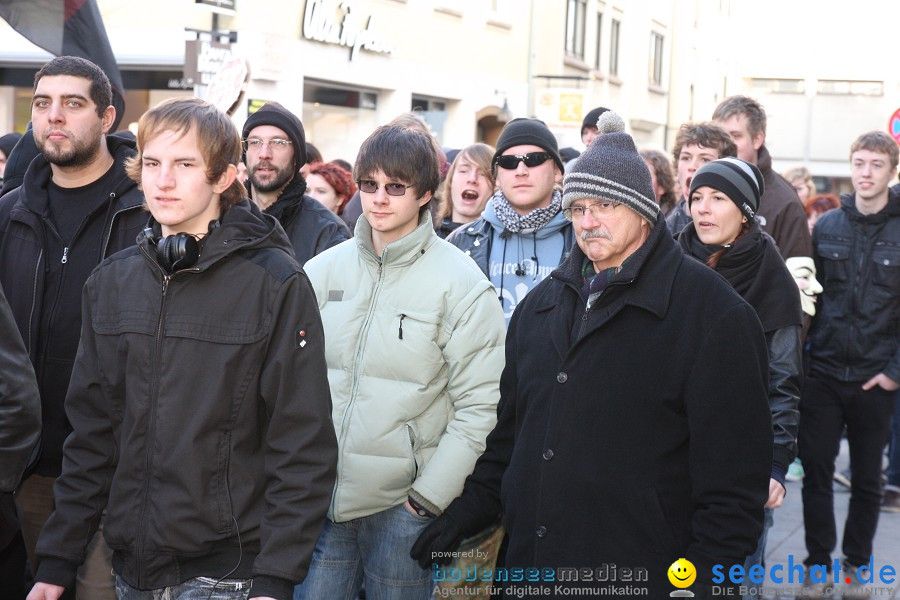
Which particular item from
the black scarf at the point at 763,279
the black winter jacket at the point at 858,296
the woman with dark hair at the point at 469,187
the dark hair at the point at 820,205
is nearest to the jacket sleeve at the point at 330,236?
the woman with dark hair at the point at 469,187

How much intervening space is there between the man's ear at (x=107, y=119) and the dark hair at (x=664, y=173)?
3490 millimetres

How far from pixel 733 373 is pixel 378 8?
55.6 feet

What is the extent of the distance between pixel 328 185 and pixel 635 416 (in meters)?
4.69

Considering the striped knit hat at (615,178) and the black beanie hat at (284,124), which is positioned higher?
the black beanie hat at (284,124)

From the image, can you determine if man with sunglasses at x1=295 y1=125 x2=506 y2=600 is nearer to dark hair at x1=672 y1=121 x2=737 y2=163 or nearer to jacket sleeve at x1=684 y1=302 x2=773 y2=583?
jacket sleeve at x1=684 y1=302 x2=773 y2=583

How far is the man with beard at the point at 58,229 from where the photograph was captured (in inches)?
179

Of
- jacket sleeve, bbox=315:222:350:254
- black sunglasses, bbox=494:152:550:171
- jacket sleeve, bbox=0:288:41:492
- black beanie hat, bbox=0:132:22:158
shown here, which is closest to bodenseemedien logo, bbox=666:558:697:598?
jacket sleeve, bbox=0:288:41:492

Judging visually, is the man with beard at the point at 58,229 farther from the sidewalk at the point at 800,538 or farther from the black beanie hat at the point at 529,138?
the sidewalk at the point at 800,538

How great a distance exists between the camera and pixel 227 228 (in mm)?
3123

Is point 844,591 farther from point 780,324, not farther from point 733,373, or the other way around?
point 733,373

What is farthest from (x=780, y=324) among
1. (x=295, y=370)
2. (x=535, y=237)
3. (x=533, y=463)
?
(x=295, y=370)

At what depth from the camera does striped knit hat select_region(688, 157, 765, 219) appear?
459 centimetres

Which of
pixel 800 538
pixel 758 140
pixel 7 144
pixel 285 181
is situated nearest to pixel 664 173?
pixel 758 140

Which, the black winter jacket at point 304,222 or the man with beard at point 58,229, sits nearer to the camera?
the man with beard at point 58,229
